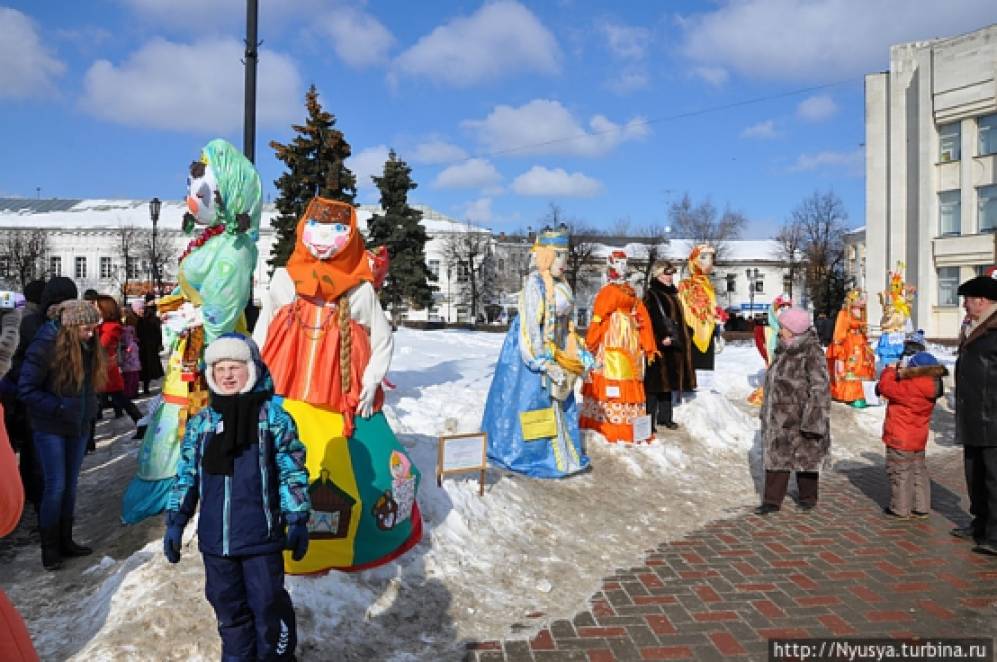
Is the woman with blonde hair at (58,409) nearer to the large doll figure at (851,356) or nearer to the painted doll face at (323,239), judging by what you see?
the painted doll face at (323,239)

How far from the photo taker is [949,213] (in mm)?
31766

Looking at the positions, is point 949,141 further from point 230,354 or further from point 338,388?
point 230,354

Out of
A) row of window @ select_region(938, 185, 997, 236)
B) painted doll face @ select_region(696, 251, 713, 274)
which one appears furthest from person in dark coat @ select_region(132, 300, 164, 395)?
row of window @ select_region(938, 185, 997, 236)

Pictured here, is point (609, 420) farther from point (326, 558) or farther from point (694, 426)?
point (326, 558)

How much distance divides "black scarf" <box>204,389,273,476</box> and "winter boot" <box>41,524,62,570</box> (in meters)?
2.52

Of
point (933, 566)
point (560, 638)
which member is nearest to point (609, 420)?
point (933, 566)

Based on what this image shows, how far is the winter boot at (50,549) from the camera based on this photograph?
4633 millimetres

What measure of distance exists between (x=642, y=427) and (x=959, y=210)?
30474 millimetres

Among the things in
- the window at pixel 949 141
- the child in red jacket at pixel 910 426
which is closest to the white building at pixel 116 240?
the window at pixel 949 141

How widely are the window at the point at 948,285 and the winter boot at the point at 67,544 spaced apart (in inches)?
1364

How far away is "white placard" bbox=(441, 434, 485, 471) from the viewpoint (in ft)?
18.4

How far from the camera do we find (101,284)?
66.6m

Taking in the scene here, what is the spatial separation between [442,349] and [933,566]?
14240 mm

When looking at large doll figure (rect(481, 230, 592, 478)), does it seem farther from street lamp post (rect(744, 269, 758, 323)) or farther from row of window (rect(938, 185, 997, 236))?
street lamp post (rect(744, 269, 758, 323))
